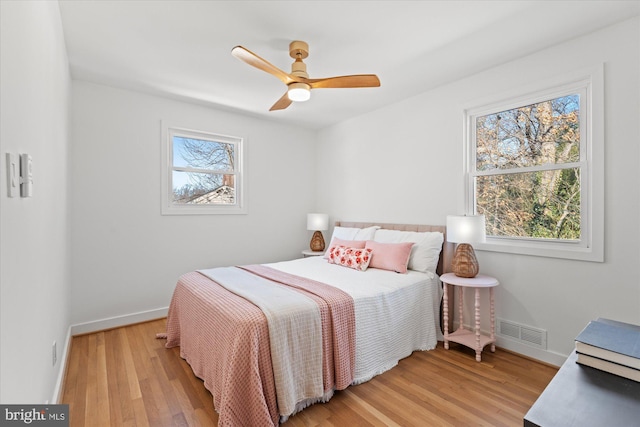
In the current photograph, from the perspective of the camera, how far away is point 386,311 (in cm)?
242

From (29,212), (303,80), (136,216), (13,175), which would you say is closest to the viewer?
(13,175)

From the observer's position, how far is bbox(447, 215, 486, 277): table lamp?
266 cm

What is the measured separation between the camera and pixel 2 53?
2.87 ft

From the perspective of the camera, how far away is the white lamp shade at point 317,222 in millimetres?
4582

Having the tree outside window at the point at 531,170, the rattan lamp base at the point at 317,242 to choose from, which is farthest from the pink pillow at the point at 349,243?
the tree outside window at the point at 531,170

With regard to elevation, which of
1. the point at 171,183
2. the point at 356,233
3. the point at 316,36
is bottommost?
the point at 356,233

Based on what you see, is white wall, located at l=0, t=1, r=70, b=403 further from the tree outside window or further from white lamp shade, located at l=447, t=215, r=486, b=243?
the tree outside window

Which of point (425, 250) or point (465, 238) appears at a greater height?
point (465, 238)

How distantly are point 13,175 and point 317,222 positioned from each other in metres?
3.75

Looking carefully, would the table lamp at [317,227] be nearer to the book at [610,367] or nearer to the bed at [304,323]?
the bed at [304,323]

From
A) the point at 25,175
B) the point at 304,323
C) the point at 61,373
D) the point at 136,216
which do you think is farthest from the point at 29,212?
the point at 136,216

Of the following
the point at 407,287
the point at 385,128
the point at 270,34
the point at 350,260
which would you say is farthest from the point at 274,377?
the point at 385,128

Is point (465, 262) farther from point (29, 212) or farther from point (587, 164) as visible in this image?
point (29, 212)

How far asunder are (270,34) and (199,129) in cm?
198
